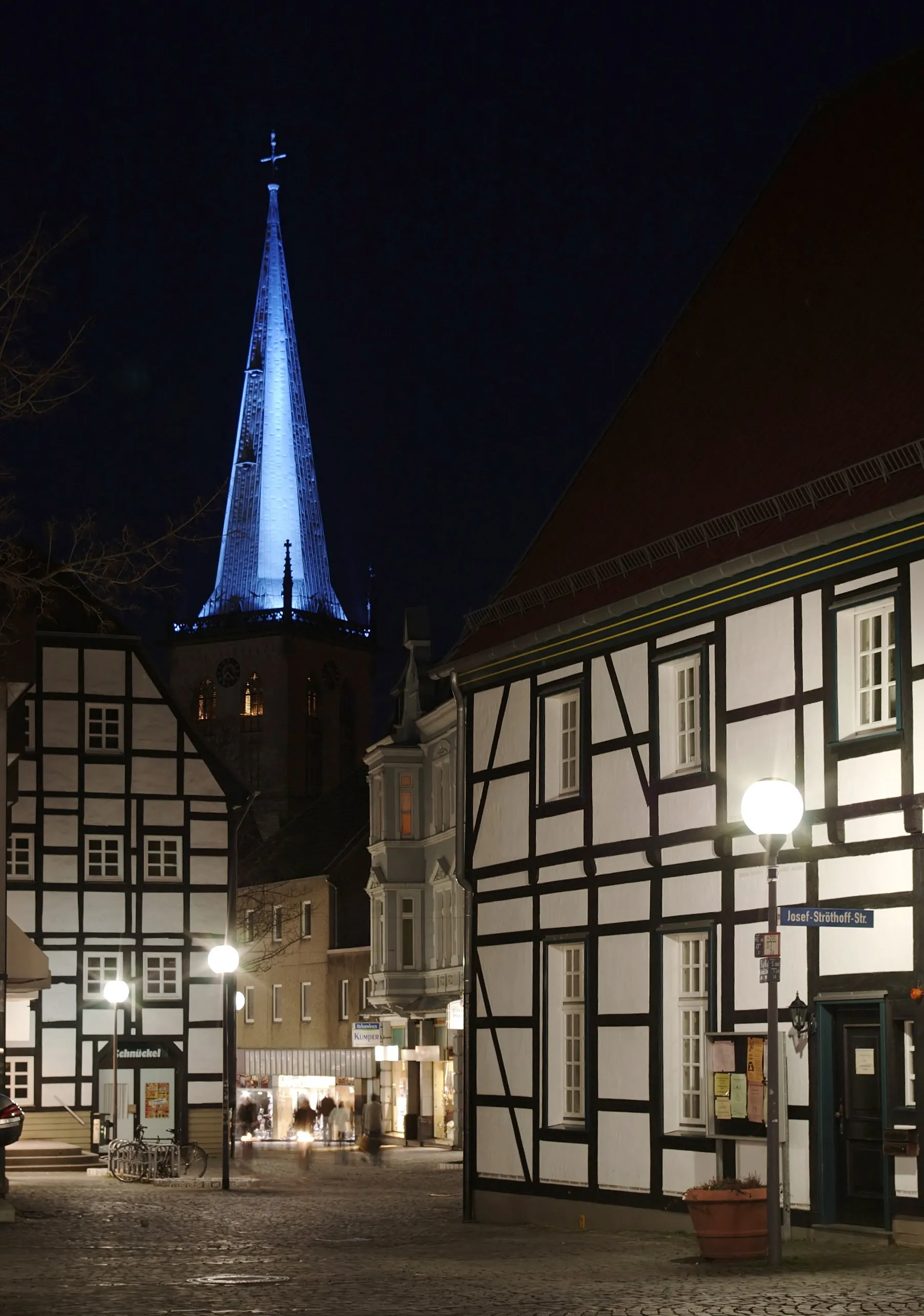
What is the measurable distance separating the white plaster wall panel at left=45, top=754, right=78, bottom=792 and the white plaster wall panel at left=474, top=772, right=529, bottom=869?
24.8 meters

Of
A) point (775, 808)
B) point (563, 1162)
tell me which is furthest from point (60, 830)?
point (775, 808)

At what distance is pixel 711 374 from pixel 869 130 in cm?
334

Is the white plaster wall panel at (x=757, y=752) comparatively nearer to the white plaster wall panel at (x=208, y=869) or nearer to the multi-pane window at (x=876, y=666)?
the multi-pane window at (x=876, y=666)

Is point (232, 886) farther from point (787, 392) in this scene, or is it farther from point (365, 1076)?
point (787, 392)

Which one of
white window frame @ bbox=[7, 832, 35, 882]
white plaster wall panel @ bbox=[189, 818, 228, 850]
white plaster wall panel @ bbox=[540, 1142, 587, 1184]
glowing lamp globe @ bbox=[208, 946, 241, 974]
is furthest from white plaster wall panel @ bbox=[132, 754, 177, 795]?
white plaster wall panel @ bbox=[540, 1142, 587, 1184]

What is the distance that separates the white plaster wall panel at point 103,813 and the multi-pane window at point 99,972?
10.2 ft

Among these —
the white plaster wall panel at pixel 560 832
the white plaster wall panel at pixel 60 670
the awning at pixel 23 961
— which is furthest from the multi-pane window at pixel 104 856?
the white plaster wall panel at pixel 560 832

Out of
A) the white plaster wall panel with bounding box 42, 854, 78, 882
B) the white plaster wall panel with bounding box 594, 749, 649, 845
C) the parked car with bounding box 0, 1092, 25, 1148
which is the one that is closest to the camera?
the white plaster wall panel with bounding box 594, 749, 649, 845

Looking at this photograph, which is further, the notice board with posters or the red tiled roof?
the red tiled roof

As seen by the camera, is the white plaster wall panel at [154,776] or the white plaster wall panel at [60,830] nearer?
the white plaster wall panel at [60,830]

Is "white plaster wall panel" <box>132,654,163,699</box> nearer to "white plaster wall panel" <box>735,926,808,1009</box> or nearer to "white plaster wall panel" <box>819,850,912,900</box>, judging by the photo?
"white plaster wall panel" <box>735,926,808,1009</box>

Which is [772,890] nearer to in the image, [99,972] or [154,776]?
[99,972]

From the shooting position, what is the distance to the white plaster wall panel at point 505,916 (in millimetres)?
26188

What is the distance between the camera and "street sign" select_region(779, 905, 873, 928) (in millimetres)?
17281
